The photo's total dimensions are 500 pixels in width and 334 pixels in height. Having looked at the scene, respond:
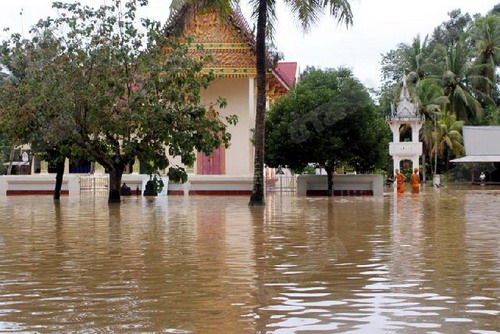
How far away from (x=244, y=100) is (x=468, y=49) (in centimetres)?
3134

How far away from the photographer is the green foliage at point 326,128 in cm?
3297

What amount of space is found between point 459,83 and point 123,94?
39.7m

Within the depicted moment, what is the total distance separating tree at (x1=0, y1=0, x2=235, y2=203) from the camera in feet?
77.9

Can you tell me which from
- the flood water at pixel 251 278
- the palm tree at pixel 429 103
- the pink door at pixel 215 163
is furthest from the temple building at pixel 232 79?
the flood water at pixel 251 278

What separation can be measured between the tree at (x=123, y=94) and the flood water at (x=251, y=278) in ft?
27.3

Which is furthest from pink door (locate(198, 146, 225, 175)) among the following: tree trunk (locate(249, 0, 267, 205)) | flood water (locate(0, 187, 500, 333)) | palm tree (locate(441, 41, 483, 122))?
palm tree (locate(441, 41, 483, 122))

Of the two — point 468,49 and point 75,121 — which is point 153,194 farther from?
point 468,49

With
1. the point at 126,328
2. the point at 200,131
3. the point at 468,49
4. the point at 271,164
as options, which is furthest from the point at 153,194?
the point at 468,49

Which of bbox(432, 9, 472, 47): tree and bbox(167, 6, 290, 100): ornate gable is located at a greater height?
bbox(432, 9, 472, 47): tree

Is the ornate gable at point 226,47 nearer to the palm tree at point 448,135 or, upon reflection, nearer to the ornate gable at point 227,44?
the ornate gable at point 227,44

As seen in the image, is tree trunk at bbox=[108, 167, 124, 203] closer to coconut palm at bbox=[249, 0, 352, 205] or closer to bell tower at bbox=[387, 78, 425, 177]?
coconut palm at bbox=[249, 0, 352, 205]

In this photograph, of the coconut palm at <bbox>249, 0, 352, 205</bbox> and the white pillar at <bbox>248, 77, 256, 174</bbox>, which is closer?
the coconut palm at <bbox>249, 0, 352, 205</bbox>

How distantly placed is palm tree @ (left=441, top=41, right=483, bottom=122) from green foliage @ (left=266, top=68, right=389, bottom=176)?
84.3 ft

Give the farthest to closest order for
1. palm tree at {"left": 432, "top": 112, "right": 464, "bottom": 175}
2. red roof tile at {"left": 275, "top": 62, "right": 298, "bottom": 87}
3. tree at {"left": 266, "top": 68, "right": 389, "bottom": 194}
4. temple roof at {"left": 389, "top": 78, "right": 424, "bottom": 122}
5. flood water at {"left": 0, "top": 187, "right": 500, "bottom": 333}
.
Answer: palm tree at {"left": 432, "top": 112, "right": 464, "bottom": 175}
red roof tile at {"left": 275, "top": 62, "right": 298, "bottom": 87}
temple roof at {"left": 389, "top": 78, "right": 424, "bottom": 122}
tree at {"left": 266, "top": 68, "right": 389, "bottom": 194}
flood water at {"left": 0, "top": 187, "right": 500, "bottom": 333}
